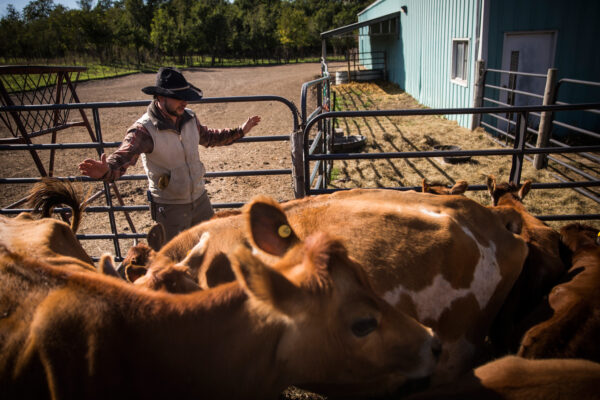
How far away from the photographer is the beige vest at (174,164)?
3.34 meters

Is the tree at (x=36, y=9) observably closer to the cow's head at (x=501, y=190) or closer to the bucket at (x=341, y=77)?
the bucket at (x=341, y=77)

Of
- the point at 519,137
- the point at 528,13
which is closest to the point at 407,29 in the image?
the point at 528,13

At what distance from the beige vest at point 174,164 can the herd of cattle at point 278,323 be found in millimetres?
1203

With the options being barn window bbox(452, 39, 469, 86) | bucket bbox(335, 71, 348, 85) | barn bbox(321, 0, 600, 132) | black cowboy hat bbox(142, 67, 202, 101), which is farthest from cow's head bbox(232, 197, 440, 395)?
bucket bbox(335, 71, 348, 85)

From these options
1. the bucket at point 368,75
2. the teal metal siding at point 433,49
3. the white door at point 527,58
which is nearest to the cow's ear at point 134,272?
the white door at point 527,58

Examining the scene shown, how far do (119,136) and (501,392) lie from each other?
13098mm

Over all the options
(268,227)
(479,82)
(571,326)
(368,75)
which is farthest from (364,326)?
(368,75)

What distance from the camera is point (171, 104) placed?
327 centimetres

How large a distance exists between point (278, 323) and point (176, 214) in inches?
89.0

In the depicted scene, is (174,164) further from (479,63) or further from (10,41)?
(10,41)

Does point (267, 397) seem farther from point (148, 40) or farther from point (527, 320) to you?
point (148, 40)

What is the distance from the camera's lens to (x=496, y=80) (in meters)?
10.2

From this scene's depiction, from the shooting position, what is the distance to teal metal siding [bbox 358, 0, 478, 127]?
36.3 feet

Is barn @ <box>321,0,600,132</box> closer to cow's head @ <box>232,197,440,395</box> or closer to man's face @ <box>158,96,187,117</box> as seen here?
man's face @ <box>158,96,187,117</box>
